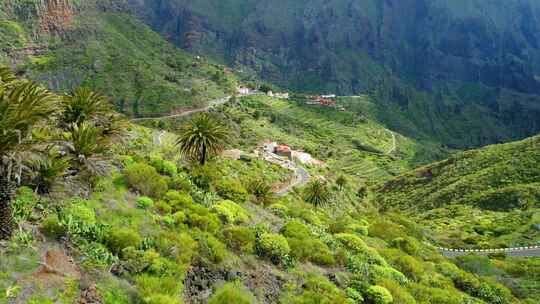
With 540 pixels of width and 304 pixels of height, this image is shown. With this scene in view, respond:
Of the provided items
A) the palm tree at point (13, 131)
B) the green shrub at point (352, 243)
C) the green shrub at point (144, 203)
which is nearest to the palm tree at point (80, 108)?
the green shrub at point (144, 203)

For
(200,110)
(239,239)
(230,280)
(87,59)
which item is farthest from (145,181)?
(87,59)

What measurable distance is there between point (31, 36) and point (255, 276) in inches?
6775

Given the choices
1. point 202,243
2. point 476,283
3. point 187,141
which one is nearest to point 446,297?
point 476,283

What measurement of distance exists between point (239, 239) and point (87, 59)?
512ft

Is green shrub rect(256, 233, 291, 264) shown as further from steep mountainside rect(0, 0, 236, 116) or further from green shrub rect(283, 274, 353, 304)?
steep mountainside rect(0, 0, 236, 116)

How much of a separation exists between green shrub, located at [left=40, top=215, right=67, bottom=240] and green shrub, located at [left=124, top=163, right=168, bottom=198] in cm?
684

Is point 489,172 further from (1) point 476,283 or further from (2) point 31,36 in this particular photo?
(2) point 31,36

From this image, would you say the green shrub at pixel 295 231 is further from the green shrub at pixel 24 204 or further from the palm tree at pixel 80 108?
the palm tree at pixel 80 108

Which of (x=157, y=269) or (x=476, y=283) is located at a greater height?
(x=157, y=269)

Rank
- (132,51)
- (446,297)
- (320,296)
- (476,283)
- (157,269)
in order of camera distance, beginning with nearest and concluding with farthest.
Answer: (157,269)
(320,296)
(446,297)
(476,283)
(132,51)

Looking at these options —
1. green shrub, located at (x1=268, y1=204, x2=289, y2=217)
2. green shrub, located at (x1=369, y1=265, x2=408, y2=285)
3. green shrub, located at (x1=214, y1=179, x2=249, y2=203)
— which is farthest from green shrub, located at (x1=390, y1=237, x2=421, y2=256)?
green shrub, located at (x1=214, y1=179, x2=249, y2=203)

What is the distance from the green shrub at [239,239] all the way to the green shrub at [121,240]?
200 inches

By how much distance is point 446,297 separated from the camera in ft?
83.0

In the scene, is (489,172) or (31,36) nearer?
(489,172)
